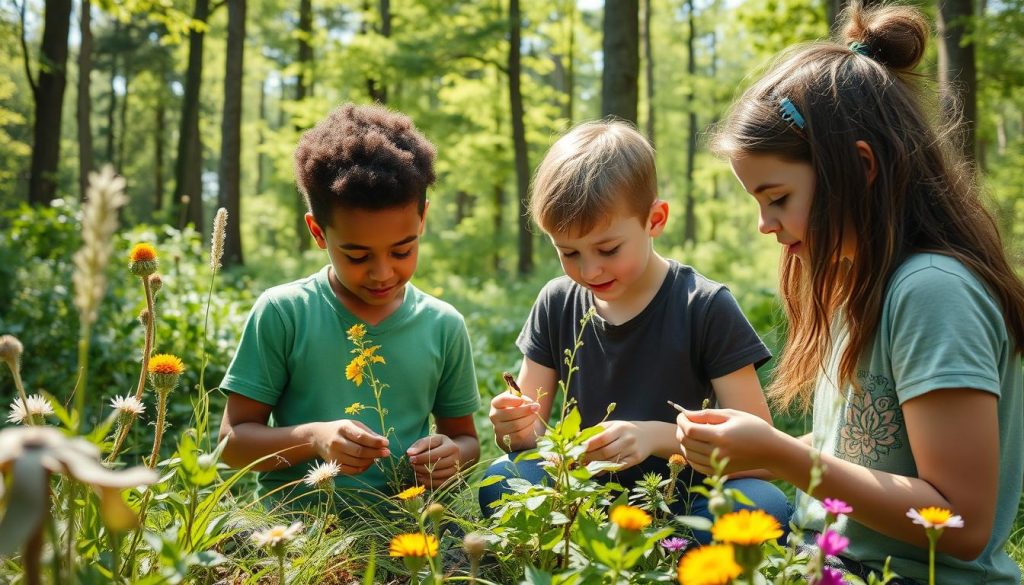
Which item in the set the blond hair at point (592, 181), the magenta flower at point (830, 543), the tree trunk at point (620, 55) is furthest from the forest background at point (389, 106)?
the magenta flower at point (830, 543)

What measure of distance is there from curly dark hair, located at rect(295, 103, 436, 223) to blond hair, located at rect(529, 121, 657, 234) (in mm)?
365

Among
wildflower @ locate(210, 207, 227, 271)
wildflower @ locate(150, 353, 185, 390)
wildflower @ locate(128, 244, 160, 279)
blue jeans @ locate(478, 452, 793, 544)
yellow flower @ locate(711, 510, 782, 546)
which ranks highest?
wildflower @ locate(210, 207, 227, 271)

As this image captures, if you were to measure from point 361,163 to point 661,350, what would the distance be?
0.98 m

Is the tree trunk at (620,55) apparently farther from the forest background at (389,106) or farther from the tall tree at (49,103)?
the tall tree at (49,103)

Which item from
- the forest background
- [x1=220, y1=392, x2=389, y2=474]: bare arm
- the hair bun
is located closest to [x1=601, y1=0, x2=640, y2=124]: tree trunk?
the forest background

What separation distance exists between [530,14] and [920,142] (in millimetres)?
14742

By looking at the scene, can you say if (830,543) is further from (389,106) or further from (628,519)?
(389,106)

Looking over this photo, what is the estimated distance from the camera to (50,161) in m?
11.1

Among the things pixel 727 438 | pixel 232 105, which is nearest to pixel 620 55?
pixel 727 438

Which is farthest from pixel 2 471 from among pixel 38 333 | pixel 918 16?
pixel 38 333

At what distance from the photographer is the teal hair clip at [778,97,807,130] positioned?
1693mm

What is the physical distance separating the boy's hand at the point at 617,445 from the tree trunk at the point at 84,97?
13.5m

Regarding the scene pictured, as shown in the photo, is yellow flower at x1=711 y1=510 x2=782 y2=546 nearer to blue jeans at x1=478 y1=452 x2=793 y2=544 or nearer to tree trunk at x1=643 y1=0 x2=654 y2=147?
blue jeans at x1=478 y1=452 x2=793 y2=544

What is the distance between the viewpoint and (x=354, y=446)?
5.78ft
